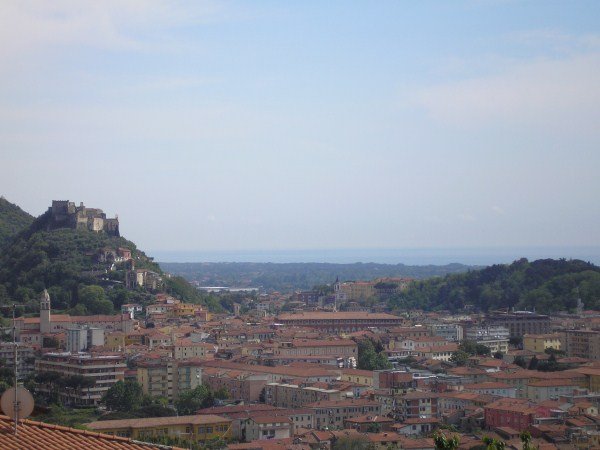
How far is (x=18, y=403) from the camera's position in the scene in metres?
5.32

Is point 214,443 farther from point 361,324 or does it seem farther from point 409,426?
point 361,324

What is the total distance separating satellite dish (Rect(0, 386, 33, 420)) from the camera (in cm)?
531

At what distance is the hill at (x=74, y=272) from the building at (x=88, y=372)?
14.2 metres

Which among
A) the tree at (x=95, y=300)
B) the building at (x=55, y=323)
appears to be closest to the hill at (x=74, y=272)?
the tree at (x=95, y=300)

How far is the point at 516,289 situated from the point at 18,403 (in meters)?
65.0

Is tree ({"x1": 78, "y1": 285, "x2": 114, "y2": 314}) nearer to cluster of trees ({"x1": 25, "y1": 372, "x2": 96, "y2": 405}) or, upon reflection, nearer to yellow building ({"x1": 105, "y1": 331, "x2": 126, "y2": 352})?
yellow building ({"x1": 105, "y1": 331, "x2": 126, "y2": 352})

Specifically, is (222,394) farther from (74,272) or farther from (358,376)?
(74,272)

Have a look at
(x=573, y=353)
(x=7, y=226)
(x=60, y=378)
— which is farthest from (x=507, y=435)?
(x=7, y=226)

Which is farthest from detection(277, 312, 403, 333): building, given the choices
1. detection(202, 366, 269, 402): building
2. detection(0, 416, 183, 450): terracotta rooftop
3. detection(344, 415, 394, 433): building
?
detection(0, 416, 183, 450): terracotta rooftop

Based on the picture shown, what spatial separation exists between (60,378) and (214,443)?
11.2 m

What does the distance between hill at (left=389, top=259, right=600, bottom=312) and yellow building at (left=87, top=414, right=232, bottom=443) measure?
37932 millimetres

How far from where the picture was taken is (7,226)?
78000mm

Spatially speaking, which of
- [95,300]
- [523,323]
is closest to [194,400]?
[95,300]

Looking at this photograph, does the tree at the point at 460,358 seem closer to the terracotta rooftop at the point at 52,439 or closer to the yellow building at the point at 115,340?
the yellow building at the point at 115,340
